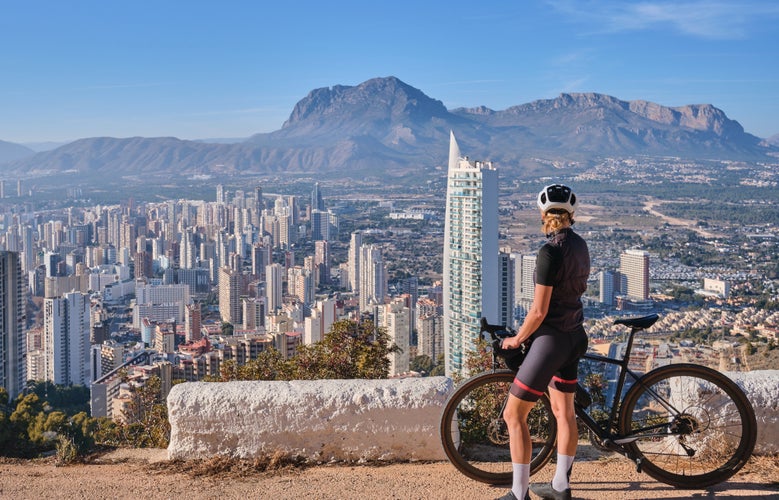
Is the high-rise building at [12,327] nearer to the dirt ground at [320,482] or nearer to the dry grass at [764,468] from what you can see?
the dirt ground at [320,482]

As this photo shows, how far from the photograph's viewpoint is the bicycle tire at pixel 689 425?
115 inches

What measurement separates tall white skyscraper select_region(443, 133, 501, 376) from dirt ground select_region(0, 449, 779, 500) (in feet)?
64.7

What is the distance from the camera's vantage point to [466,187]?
24609mm

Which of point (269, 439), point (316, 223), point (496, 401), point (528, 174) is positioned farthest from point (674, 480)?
point (528, 174)

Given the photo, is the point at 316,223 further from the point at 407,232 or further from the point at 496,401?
the point at 496,401

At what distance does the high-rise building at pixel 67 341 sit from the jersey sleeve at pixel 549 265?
28.0 meters

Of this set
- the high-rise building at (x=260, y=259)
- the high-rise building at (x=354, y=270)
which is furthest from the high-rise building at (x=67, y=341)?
the high-rise building at (x=260, y=259)

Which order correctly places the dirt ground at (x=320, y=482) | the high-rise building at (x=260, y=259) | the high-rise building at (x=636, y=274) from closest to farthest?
the dirt ground at (x=320, y=482)
the high-rise building at (x=636, y=274)
the high-rise building at (x=260, y=259)

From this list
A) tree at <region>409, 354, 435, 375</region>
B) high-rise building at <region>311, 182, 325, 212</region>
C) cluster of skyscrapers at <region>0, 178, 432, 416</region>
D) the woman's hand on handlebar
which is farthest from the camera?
high-rise building at <region>311, 182, 325, 212</region>

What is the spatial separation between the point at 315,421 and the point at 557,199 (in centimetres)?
126

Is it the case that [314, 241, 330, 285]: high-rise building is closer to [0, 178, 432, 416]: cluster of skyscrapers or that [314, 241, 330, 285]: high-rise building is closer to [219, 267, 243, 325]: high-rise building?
[0, 178, 432, 416]: cluster of skyscrapers

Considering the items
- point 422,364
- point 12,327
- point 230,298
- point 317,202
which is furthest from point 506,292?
point 317,202

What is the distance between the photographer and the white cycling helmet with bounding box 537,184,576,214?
104 inches

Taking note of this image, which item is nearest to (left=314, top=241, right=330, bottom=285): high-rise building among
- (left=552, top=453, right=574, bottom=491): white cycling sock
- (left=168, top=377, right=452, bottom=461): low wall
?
(left=168, top=377, right=452, bottom=461): low wall
